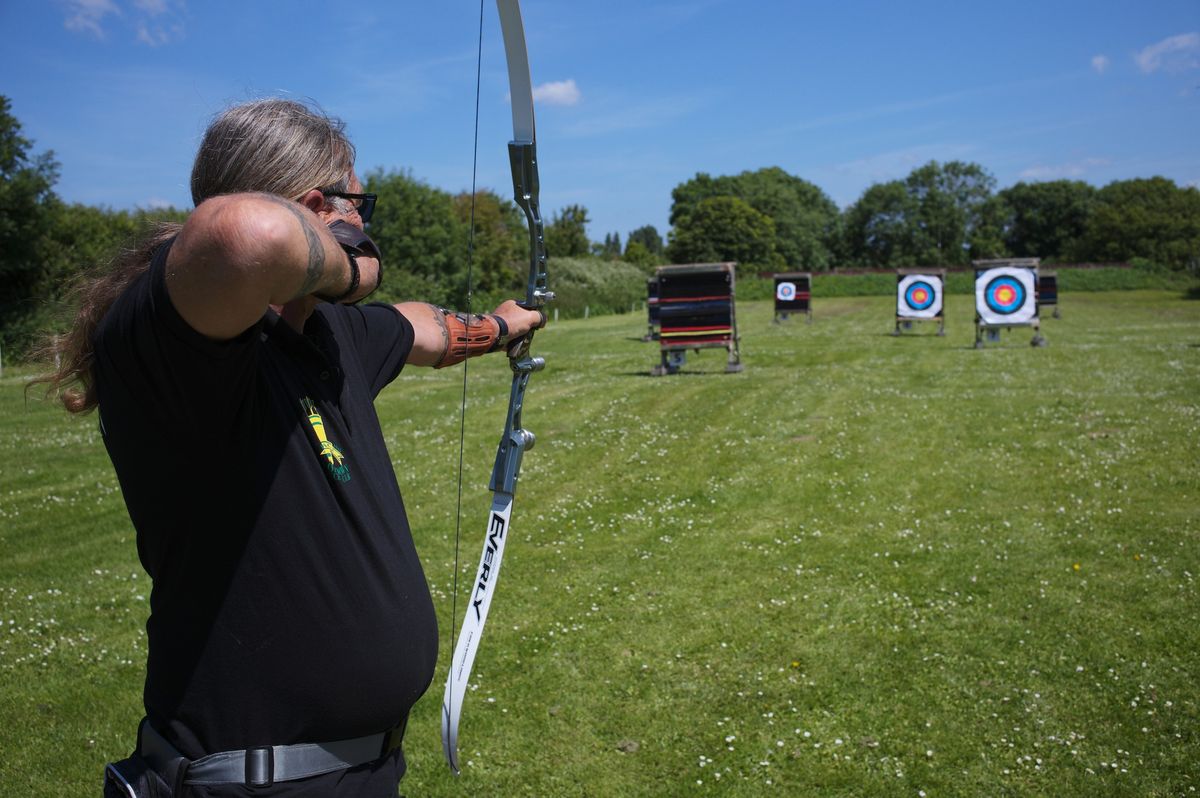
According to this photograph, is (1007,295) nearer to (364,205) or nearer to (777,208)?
(364,205)

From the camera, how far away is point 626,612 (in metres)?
5.34

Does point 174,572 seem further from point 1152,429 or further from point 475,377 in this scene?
point 475,377

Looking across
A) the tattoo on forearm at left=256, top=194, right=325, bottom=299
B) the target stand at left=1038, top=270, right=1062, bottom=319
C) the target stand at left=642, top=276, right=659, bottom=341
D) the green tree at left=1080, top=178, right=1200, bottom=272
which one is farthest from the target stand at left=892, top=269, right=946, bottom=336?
the green tree at left=1080, top=178, right=1200, bottom=272

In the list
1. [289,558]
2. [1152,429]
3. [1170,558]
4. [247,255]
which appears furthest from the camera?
[1152,429]

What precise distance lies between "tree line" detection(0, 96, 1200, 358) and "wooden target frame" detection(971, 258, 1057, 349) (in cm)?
1031

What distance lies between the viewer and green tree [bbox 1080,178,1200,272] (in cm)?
7438

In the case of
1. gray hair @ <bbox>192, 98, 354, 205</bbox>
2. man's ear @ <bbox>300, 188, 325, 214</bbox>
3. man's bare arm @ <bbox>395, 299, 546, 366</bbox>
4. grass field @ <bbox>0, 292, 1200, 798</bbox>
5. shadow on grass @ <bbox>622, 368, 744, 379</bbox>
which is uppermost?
gray hair @ <bbox>192, 98, 354, 205</bbox>

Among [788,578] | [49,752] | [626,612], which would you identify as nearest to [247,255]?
[49,752]

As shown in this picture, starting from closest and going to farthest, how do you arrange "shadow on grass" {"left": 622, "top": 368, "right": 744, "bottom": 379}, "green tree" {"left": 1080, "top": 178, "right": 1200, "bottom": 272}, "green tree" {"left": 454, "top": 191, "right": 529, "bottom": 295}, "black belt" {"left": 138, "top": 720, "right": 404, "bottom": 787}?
1. "black belt" {"left": 138, "top": 720, "right": 404, "bottom": 787}
2. "shadow on grass" {"left": 622, "top": 368, "right": 744, "bottom": 379}
3. "green tree" {"left": 454, "top": 191, "right": 529, "bottom": 295}
4. "green tree" {"left": 1080, "top": 178, "right": 1200, "bottom": 272}

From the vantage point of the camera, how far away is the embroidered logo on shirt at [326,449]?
1589mm

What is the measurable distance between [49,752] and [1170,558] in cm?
607

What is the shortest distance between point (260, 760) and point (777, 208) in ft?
312

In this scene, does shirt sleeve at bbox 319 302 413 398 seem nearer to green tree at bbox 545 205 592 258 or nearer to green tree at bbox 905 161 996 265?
green tree at bbox 545 205 592 258

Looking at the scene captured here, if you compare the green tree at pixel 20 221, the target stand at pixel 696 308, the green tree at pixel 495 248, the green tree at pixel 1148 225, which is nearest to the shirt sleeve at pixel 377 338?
the target stand at pixel 696 308
